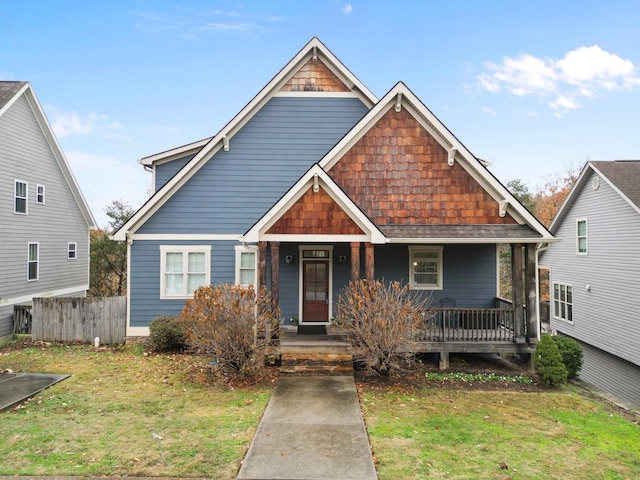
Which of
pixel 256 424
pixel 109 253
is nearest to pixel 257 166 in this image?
pixel 256 424

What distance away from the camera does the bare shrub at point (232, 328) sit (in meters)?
8.22

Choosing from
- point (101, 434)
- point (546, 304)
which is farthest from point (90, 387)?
point (546, 304)

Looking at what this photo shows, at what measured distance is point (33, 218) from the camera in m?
15.5

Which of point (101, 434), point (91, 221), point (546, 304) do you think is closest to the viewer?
point (101, 434)

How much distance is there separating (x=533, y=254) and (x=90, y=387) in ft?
36.2

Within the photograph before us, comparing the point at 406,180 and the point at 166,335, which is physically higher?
the point at 406,180

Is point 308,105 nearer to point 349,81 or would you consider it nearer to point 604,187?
point 349,81

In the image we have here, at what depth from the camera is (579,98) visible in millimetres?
35188

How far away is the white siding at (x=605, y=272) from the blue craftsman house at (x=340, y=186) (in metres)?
5.84

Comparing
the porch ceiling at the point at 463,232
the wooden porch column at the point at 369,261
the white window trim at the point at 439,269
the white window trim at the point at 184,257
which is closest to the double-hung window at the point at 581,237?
the porch ceiling at the point at 463,232

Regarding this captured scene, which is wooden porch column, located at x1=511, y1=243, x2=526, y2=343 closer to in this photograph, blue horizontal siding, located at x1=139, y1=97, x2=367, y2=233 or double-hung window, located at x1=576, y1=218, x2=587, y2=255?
blue horizontal siding, located at x1=139, y1=97, x2=367, y2=233

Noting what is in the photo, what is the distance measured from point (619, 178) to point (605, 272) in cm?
389

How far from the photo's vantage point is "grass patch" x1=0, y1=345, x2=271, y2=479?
5.02 m

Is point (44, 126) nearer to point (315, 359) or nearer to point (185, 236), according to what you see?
point (185, 236)
